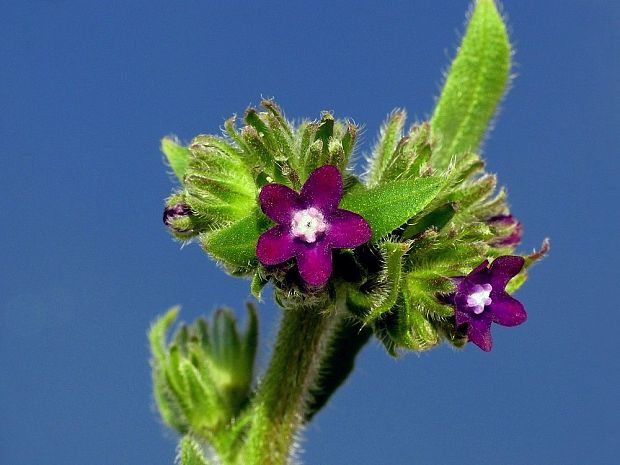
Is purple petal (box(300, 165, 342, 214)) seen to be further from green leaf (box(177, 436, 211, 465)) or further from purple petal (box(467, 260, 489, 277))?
green leaf (box(177, 436, 211, 465))

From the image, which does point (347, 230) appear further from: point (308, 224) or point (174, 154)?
point (174, 154)

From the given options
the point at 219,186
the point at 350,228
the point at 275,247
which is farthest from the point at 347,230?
the point at 219,186

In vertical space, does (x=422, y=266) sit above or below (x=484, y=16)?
below

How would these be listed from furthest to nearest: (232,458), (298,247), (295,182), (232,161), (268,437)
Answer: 1. (232,458)
2. (268,437)
3. (232,161)
4. (295,182)
5. (298,247)

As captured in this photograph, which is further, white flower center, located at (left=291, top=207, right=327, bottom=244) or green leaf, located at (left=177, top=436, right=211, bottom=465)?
green leaf, located at (left=177, top=436, right=211, bottom=465)

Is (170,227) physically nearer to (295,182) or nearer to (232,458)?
(295,182)

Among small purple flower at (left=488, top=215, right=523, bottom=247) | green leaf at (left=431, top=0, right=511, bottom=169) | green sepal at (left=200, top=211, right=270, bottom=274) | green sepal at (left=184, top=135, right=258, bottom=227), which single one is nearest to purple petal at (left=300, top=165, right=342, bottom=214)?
green sepal at (left=200, top=211, right=270, bottom=274)

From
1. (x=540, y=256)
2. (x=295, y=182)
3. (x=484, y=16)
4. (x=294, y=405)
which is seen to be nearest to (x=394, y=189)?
(x=295, y=182)
